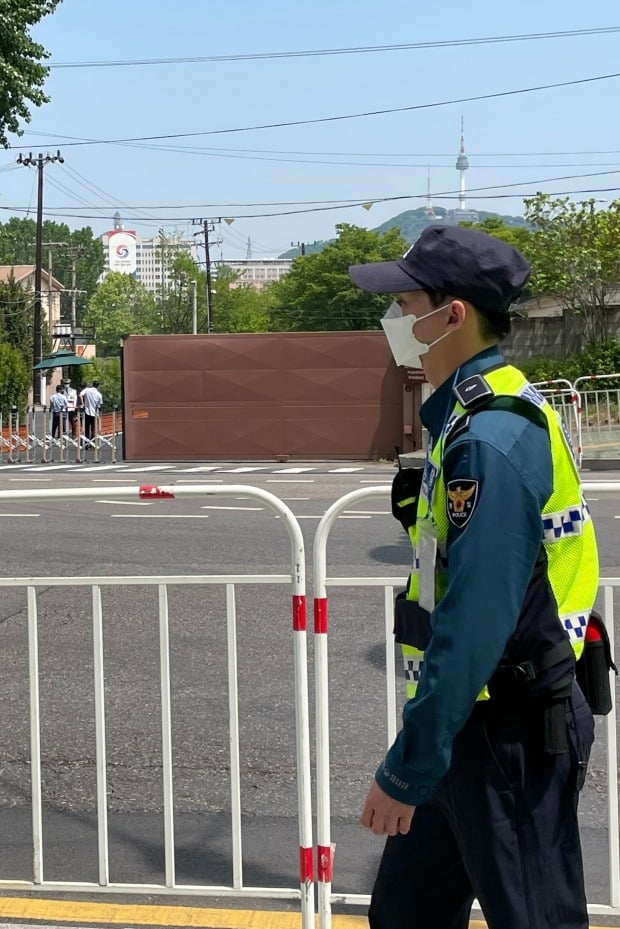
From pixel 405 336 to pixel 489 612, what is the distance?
62cm

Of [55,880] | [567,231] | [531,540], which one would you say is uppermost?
[567,231]

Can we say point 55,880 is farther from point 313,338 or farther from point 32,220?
point 32,220

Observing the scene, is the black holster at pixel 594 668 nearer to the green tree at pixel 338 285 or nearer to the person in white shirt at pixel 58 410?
the person in white shirt at pixel 58 410

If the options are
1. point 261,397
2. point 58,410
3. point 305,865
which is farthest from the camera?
point 58,410

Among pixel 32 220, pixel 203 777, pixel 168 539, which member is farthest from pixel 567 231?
pixel 32 220

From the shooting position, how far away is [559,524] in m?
2.09

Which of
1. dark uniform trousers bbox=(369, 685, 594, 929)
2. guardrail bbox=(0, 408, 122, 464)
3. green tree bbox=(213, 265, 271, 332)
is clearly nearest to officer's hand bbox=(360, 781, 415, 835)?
dark uniform trousers bbox=(369, 685, 594, 929)

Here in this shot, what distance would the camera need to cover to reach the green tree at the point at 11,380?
42.2 m

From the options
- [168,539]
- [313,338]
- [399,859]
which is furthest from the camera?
[313,338]

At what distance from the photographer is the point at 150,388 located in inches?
1068

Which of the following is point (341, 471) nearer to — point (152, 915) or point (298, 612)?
point (152, 915)

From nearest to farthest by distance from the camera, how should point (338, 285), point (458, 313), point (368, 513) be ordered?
point (458, 313), point (368, 513), point (338, 285)

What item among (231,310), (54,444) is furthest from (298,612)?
(231,310)

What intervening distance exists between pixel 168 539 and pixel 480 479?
956 centimetres
